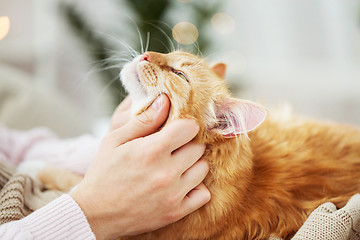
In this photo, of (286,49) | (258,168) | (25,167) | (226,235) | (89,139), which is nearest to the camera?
(226,235)

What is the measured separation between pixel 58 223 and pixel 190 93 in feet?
1.57

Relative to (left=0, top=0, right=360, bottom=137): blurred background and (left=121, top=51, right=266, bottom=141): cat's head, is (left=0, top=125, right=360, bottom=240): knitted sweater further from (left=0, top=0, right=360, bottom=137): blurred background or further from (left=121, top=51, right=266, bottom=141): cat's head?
(left=0, top=0, right=360, bottom=137): blurred background

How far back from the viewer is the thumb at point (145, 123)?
31.3 inches

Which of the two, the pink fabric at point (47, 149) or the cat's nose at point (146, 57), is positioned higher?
the cat's nose at point (146, 57)

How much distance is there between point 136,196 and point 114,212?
63mm

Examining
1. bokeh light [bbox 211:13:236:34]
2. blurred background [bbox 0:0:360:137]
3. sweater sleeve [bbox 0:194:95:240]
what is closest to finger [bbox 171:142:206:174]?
sweater sleeve [bbox 0:194:95:240]

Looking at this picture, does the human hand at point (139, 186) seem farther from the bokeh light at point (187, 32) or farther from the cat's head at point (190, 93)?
the bokeh light at point (187, 32)

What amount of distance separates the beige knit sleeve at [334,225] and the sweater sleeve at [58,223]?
481mm

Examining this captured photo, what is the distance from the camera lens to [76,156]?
117cm

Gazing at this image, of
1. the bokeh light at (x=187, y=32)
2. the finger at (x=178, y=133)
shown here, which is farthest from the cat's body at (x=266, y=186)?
the bokeh light at (x=187, y=32)

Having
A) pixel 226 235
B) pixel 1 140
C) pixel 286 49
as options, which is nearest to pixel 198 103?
pixel 226 235

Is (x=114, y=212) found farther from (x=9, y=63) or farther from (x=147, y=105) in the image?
(x=9, y=63)

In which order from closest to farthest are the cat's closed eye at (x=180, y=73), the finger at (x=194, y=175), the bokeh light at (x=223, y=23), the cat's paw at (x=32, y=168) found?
the finger at (x=194, y=175) → the cat's closed eye at (x=180, y=73) → the cat's paw at (x=32, y=168) → the bokeh light at (x=223, y=23)

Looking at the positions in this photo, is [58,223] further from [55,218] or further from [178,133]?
[178,133]
